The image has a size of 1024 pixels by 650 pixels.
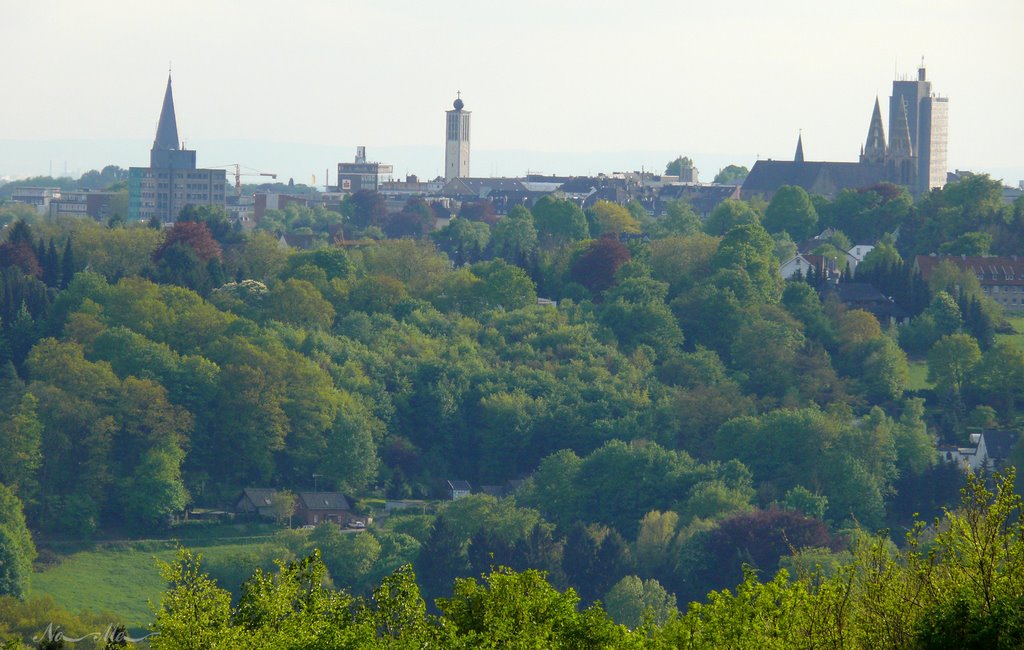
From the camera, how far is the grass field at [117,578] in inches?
2528

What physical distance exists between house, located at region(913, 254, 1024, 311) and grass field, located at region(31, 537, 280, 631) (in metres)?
41.2

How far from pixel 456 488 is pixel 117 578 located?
53.6 feet

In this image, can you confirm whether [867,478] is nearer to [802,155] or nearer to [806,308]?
[806,308]

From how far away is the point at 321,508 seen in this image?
250 feet

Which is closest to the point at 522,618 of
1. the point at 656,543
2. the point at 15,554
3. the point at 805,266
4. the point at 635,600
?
the point at 635,600

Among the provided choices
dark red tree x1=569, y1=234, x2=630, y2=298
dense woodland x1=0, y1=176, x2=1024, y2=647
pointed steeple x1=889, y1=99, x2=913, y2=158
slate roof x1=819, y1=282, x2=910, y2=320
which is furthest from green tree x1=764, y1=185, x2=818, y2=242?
pointed steeple x1=889, y1=99, x2=913, y2=158

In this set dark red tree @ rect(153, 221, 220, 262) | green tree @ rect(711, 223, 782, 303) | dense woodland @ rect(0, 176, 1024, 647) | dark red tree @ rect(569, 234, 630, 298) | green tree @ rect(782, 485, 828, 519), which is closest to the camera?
dense woodland @ rect(0, 176, 1024, 647)

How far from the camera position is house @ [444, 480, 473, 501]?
262 feet

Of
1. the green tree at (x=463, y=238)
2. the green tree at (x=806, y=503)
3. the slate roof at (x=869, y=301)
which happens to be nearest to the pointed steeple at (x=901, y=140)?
the green tree at (x=463, y=238)

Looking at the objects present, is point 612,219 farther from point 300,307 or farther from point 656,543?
point 656,543

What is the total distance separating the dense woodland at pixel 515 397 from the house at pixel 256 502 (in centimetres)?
75

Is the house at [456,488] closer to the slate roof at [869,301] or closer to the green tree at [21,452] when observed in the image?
the green tree at [21,452]

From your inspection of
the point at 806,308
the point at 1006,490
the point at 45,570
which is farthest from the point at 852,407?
the point at 1006,490

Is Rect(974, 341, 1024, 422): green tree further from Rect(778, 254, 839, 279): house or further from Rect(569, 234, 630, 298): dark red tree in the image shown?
Rect(569, 234, 630, 298): dark red tree
